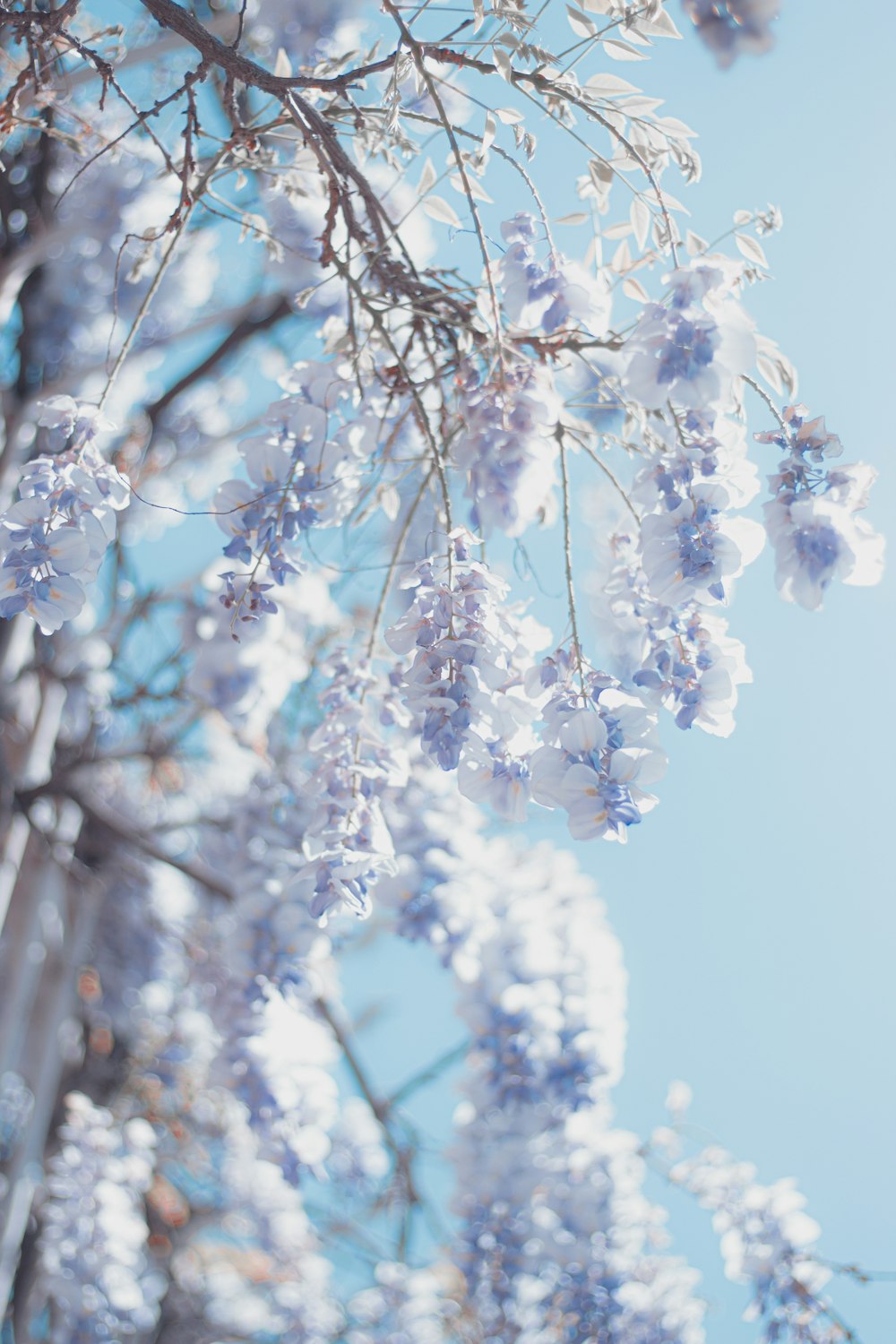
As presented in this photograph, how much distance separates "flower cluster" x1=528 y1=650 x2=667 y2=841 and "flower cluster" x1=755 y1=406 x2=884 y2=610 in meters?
0.14

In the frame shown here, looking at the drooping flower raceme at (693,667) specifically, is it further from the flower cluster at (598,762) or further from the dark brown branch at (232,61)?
the dark brown branch at (232,61)

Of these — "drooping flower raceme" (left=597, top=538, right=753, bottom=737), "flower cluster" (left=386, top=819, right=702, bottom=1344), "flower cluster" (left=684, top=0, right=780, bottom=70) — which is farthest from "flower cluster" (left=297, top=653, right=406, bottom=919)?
"flower cluster" (left=386, top=819, right=702, bottom=1344)

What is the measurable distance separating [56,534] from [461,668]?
11.9 inches

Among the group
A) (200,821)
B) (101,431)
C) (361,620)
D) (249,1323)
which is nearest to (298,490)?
(101,431)

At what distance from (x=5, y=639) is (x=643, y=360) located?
1.97 m

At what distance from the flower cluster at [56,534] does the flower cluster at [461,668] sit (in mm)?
226

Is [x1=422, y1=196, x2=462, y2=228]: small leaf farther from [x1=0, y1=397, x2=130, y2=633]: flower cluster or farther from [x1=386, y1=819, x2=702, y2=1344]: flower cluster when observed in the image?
[x1=386, y1=819, x2=702, y2=1344]: flower cluster

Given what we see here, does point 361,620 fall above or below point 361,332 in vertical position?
above

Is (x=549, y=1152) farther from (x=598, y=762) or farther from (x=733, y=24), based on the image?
(x=733, y=24)

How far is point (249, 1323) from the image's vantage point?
125 inches

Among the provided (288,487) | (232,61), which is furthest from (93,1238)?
(232,61)

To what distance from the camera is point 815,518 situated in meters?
0.68

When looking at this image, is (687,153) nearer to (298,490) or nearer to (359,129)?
(359,129)

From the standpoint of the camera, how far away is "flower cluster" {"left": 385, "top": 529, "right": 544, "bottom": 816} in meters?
0.72
